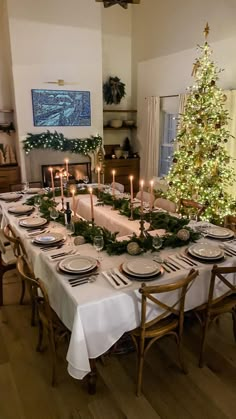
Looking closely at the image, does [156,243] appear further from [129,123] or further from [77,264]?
[129,123]

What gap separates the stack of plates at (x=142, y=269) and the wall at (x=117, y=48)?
577 centimetres

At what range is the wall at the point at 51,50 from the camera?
5.73 meters

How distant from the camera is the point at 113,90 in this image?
Answer: 23.3 feet

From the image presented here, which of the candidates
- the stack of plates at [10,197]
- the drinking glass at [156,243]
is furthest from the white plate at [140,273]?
the stack of plates at [10,197]

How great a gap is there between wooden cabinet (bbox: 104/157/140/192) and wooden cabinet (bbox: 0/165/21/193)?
1.96 m

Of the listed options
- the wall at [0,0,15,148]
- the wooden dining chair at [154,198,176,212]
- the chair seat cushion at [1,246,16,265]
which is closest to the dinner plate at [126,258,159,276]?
the wooden dining chair at [154,198,176,212]

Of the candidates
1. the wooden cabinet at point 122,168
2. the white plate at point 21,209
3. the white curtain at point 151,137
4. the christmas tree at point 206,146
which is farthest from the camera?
the wooden cabinet at point 122,168

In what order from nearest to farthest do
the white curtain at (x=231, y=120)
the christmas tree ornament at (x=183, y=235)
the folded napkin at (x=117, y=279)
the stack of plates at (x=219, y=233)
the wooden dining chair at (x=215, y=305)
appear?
1. the folded napkin at (x=117, y=279)
2. the wooden dining chair at (x=215, y=305)
3. the christmas tree ornament at (x=183, y=235)
4. the stack of plates at (x=219, y=233)
5. the white curtain at (x=231, y=120)

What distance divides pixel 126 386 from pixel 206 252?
3.74 ft

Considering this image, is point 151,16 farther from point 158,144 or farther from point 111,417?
point 111,417

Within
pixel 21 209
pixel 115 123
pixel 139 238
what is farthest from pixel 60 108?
pixel 139 238

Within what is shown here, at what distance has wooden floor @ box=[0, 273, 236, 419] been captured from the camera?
204 cm

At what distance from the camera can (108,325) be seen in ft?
6.37

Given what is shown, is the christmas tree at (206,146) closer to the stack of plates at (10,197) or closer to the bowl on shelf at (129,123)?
the stack of plates at (10,197)
